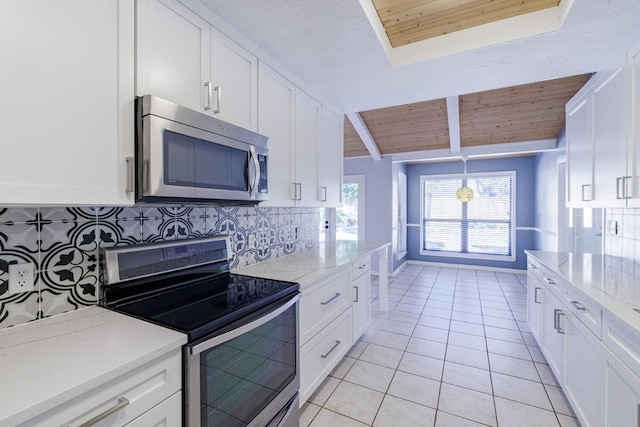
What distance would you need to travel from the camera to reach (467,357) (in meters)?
2.59

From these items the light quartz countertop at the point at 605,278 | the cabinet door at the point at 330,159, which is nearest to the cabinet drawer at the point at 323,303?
the cabinet door at the point at 330,159

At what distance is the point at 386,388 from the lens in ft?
7.06

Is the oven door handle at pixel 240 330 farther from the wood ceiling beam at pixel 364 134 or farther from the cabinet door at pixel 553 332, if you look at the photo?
the wood ceiling beam at pixel 364 134

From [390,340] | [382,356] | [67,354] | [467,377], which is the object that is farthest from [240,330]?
[390,340]

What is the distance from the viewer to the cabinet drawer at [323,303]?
5.92ft

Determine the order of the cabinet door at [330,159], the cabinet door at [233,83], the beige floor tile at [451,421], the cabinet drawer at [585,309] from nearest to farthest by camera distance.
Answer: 1. the cabinet drawer at [585,309]
2. the cabinet door at [233,83]
3. the beige floor tile at [451,421]
4. the cabinet door at [330,159]

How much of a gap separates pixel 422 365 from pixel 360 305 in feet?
2.30

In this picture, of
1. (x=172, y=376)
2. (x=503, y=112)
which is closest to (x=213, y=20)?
(x=172, y=376)

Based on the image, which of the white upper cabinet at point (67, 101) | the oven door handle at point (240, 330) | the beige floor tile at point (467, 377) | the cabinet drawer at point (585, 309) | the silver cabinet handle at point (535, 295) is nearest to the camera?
the white upper cabinet at point (67, 101)

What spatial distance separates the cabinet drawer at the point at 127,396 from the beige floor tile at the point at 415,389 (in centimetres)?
168

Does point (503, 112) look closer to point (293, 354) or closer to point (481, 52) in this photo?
point (481, 52)

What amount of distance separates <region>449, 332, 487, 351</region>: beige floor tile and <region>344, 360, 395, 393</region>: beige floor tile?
35.8 inches

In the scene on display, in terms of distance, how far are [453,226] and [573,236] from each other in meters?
2.62

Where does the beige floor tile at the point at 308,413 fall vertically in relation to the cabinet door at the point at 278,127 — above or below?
below
